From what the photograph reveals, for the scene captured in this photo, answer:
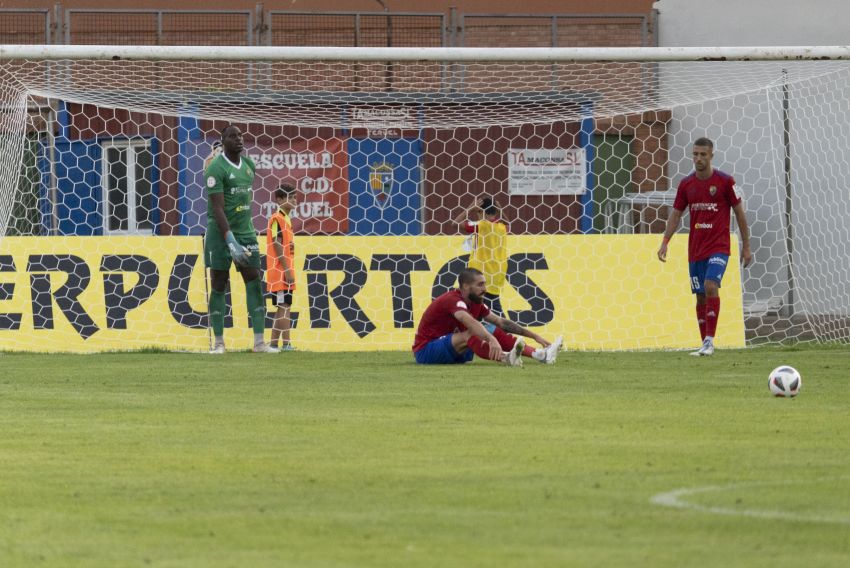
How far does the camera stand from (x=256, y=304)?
1527 cm

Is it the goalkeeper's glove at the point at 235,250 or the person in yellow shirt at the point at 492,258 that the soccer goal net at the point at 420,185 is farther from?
the goalkeeper's glove at the point at 235,250

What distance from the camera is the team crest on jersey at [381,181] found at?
78.7 ft

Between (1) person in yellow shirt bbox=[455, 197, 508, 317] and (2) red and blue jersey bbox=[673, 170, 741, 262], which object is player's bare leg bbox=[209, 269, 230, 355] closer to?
(1) person in yellow shirt bbox=[455, 197, 508, 317]

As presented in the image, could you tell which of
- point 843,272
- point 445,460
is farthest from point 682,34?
point 445,460

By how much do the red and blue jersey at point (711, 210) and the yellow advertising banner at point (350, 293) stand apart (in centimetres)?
217

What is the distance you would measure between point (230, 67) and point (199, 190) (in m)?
2.37

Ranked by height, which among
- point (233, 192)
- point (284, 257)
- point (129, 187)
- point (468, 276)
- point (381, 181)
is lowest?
point (468, 276)

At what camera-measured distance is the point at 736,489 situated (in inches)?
234

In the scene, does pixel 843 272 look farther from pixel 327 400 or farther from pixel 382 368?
pixel 327 400

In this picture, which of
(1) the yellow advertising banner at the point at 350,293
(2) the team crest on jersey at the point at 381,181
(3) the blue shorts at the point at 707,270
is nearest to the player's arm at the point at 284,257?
(1) the yellow advertising banner at the point at 350,293

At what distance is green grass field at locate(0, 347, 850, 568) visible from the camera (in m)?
4.87

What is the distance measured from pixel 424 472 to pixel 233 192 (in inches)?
351

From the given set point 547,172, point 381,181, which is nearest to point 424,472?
point 547,172

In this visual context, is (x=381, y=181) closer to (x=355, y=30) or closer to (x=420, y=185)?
(x=420, y=185)
